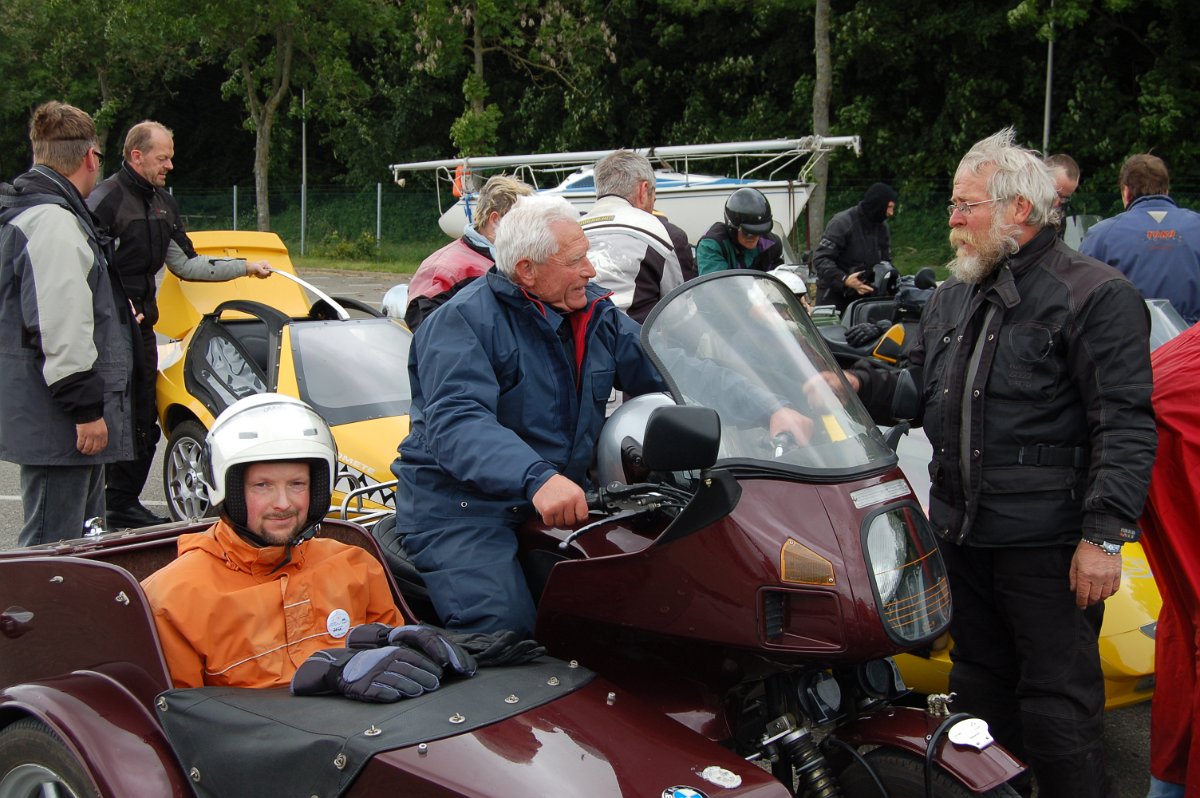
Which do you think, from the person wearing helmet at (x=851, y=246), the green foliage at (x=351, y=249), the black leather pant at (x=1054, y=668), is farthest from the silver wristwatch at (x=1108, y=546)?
the green foliage at (x=351, y=249)

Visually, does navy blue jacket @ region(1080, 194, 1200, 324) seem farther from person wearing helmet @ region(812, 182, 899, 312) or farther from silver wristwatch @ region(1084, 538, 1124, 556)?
silver wristwatch @ region(1084, 538, 1124, 556)

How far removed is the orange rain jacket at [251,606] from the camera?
306 centimetres

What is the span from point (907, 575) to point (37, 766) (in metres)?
2.19

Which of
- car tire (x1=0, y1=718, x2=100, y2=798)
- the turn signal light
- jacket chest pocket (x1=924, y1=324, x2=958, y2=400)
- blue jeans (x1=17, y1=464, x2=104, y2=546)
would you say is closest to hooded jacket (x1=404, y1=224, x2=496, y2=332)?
blue jeans (x1=17, y1=464, x2=104, y2=546)

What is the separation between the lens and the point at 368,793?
2.50 metres

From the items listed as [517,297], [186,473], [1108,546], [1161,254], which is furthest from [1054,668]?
[186,473]

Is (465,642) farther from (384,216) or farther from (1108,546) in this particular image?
(384,216)

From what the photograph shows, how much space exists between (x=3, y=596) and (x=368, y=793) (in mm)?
1454

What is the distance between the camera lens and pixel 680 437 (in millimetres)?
2709

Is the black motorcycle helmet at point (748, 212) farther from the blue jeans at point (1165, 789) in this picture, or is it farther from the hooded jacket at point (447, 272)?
the blue jeans at point (1165, 789)

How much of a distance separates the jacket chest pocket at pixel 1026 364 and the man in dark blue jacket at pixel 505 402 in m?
1.01

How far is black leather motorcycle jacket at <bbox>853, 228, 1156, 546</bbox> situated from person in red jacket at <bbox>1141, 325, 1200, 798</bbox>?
14 centimetres

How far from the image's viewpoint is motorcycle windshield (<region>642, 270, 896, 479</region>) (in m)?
3.01

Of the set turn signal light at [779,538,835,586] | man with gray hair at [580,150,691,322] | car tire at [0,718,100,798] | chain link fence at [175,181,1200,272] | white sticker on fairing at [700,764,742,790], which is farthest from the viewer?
chain link fence at [175,181,1200,272]
